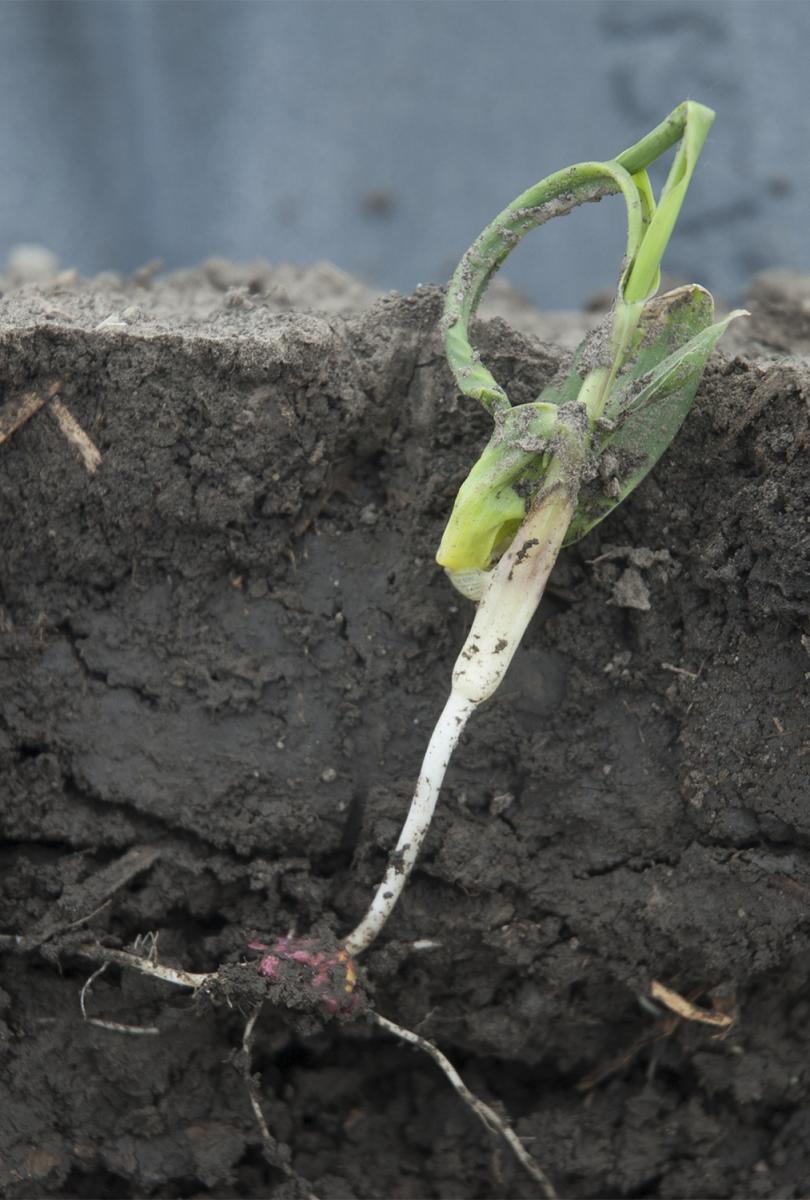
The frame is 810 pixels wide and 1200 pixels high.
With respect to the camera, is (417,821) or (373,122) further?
(373,122)

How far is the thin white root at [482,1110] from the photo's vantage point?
4.19 ft

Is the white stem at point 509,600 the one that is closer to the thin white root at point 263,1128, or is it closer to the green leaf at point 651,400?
the green leaf at point 651,400

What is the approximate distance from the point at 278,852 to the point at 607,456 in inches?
25.1

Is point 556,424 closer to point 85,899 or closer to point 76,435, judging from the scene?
point 76,435

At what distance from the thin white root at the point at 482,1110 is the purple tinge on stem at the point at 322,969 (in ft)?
0.21

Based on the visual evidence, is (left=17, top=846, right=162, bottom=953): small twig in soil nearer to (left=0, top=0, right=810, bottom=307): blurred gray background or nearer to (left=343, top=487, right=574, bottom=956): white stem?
(left=343, top=487, right=574, bottom=956): white stem

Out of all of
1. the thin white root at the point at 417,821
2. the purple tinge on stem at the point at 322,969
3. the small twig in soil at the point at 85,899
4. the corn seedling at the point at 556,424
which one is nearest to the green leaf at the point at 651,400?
the corn seedling at the point at 556,424

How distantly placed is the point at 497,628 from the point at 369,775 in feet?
0.96

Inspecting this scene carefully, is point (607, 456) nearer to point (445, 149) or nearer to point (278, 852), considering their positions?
point (278, 852)

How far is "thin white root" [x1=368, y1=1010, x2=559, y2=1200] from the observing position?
1.28m

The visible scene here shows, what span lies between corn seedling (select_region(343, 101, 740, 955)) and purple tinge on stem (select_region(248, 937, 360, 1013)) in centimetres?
5

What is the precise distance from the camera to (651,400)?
121 centimetres

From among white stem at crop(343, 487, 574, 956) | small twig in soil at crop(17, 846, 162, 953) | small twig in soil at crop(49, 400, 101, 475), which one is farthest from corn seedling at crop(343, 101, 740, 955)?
small twig in soil at crop(49, 400, 101, 475)

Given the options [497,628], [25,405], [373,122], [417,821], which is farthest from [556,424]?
[373,122]
